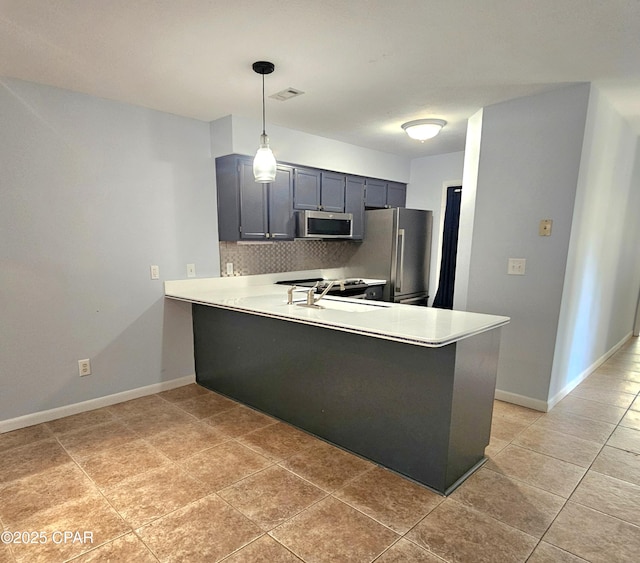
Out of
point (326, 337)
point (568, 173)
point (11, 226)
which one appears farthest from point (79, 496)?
point (568, 173)

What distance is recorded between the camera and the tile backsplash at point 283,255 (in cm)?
380

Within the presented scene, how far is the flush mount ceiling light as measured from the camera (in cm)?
334

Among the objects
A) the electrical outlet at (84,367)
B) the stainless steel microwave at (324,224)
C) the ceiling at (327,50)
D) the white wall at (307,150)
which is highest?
the ceiling at (327,50)

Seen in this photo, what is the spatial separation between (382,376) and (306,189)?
93.0 inches

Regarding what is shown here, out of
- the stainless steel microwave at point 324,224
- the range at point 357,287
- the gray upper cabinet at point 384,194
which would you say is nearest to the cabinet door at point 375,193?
the gray upper cabinet at point 384,194

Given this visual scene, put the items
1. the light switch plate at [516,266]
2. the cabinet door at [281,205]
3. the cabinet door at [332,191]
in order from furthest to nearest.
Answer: the cabinet door at [332,191] < the cabinet door at [281,205] < the light switch plate at [516,266]

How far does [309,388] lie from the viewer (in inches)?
101

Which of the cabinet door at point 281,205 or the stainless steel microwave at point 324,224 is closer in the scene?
the cabinet door at point 281,205

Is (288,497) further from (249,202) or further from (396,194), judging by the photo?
(396,194)

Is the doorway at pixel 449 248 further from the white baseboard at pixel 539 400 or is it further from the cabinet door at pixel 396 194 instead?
the white baseboard at pixel 539 400

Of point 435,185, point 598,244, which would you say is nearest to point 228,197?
point 435,185

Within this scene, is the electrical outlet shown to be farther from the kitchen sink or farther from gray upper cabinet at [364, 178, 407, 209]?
gray upper cabinet at [364, 178, 407, 209]

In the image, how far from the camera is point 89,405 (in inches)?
118

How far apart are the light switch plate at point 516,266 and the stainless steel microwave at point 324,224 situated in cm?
183
